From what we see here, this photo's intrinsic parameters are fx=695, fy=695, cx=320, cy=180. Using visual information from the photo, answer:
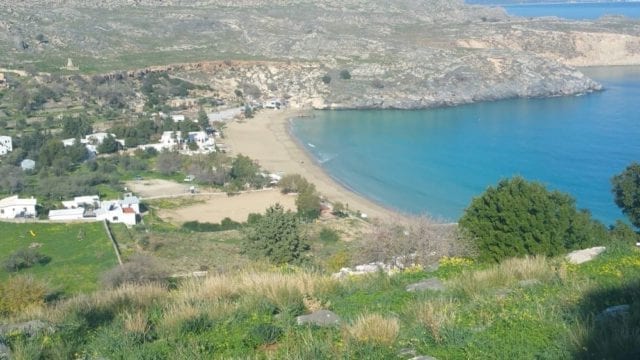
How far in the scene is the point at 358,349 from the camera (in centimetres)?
542

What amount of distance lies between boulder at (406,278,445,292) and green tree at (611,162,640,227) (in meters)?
23.0

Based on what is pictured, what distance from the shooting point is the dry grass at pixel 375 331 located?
18.2 ft

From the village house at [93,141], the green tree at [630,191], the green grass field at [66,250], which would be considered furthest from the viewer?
the village house at [93,141]

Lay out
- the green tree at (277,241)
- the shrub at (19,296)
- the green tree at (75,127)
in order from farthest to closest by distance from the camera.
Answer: the green tree at (75,127) < the green tree at (277,241) < the shrub at (19,296)

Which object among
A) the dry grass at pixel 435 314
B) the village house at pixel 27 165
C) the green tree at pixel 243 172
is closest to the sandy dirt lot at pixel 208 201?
the green tree at pixel 243 172

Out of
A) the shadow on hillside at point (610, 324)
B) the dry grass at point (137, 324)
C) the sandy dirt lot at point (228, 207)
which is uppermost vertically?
the shadow on hillside at point (610, 324)

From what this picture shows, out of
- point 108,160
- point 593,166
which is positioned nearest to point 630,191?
point 593,166

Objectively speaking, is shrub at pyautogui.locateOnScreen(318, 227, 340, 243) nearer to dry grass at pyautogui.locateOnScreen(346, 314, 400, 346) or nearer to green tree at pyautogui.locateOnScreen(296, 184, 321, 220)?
green tree at pyautogui.locateOnScreen(296, 184, 321, 220)

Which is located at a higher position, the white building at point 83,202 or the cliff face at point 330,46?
the cliff face at point 330,46

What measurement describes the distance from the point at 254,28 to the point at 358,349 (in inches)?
3627

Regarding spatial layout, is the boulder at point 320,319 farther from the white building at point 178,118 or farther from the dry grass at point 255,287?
the white building at point 178,118

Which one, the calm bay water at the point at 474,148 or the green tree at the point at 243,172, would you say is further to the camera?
the calm bay water at the point at 474,148

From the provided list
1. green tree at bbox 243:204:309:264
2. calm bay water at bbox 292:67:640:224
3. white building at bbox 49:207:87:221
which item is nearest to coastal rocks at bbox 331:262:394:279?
green tree at bbox 243:204:309:264

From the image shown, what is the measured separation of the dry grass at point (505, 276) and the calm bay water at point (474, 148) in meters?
28.4
